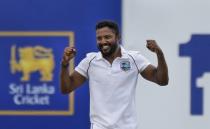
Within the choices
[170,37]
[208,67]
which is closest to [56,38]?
[170,37]

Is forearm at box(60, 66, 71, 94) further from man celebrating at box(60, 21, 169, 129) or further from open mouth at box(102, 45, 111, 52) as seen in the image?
open mouth at box(102, 45, 111, 52)

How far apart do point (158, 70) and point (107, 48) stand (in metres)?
0.34

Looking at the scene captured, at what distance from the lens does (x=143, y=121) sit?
5.52m

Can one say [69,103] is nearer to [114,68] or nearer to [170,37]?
[170,37]

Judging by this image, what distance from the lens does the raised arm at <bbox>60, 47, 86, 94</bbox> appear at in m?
3.62

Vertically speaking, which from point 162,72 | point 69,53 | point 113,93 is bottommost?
point 113,93

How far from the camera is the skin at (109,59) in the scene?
3.63 meters

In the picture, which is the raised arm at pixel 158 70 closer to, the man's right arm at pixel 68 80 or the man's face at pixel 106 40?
the man's face at pixel 106 40

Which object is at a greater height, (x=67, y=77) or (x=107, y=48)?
(x=107, y=48)

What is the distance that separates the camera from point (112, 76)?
12.1 ft

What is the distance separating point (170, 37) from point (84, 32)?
2.50 feet

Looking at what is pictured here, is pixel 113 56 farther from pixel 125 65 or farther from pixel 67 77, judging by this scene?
pixel 67 77

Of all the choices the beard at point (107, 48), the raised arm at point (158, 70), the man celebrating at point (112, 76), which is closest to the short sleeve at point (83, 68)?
the man celebrating at point (112, 76)

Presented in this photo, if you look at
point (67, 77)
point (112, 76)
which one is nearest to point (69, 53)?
point (67, 77)
